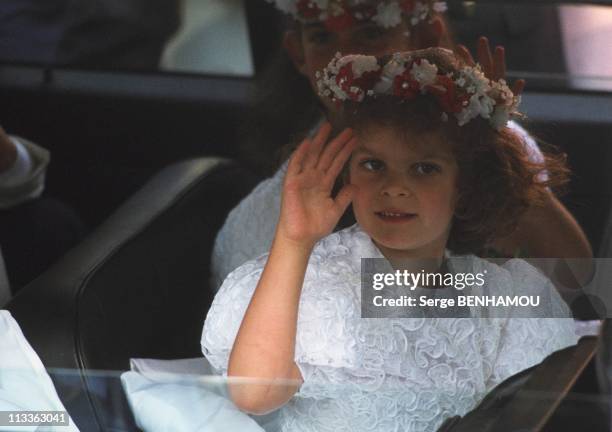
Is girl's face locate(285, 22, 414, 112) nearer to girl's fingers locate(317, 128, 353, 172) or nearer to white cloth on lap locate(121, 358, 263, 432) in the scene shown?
girl's fingers locate(317, 128, 353, 172)

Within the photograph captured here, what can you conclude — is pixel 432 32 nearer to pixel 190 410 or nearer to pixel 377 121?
pixel 377 121

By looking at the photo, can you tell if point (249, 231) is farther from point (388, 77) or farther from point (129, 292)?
point (388, 77)

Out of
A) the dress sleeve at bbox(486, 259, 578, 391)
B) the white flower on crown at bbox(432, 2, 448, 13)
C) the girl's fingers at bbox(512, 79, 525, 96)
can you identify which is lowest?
the dress sleeve at bbox(486, 259, 578, 391)

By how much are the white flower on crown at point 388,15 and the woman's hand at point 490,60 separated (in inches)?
3.0

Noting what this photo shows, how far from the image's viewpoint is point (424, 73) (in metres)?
1.16

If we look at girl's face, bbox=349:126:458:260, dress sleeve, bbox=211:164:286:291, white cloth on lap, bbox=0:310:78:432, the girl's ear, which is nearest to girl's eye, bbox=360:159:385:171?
girl's face, bbox=349:126:458:260

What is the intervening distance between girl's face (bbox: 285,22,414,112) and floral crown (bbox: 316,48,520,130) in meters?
0.03

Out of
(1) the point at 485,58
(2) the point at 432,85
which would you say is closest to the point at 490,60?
(1) the point at 485,58

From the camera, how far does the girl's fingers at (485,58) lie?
121cm

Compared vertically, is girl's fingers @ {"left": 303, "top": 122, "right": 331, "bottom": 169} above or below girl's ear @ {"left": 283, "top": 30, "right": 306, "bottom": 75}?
below

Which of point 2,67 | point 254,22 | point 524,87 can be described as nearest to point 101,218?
point 2,67

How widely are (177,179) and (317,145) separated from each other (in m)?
0.43

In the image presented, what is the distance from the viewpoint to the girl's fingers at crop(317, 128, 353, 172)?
3.83 feet

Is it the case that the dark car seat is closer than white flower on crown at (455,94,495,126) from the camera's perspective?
No
